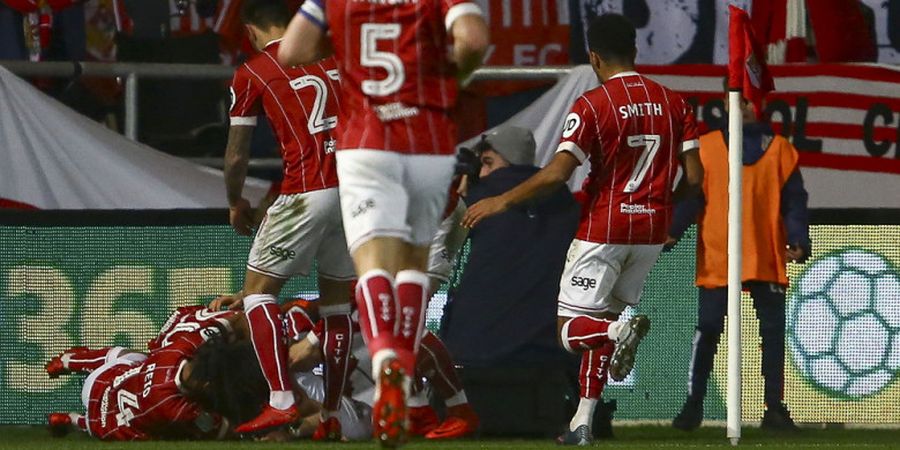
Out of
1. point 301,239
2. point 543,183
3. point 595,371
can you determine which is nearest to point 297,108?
point 301,239

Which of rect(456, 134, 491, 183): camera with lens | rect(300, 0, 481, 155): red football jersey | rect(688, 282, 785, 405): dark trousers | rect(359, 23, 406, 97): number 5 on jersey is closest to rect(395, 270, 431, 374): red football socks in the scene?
rect(300, 0, 481, 155): red football jersey

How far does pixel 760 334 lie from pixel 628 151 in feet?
6.01

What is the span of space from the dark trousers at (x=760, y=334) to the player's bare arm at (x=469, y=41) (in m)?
4.06

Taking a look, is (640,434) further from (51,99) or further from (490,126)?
(51,99)

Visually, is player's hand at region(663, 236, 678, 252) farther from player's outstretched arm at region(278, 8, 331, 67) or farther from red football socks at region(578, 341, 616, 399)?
player's outstretched arm at region(278, 8, 331, 67)

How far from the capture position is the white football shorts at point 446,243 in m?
10.5

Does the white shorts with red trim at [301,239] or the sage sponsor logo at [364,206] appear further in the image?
the white shorts with red trim at [301,239]

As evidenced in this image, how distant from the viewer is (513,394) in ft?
34.1

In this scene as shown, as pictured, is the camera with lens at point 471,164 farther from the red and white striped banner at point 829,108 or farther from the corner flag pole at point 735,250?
the red and white striped banner at point 829,108

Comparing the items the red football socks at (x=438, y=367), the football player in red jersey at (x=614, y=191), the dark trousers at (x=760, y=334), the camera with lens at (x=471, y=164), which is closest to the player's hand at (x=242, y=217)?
the red football socks at (x=438, y=367)

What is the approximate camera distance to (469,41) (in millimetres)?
7285

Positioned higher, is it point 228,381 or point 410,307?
point 410,307

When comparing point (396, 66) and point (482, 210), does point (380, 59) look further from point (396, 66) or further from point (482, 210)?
point (482, 210)

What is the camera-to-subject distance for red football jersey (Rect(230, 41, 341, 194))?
9883 millimetres
